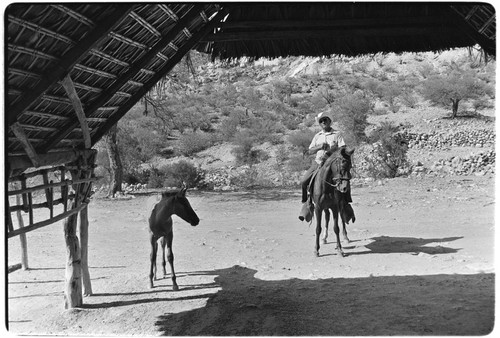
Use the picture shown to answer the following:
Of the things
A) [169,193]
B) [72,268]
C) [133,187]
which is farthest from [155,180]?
[72,268]

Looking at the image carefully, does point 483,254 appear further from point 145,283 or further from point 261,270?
point 145,283

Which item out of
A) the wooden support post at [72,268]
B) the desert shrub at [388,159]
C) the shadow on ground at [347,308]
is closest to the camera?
the shadow on ground at [347,308]

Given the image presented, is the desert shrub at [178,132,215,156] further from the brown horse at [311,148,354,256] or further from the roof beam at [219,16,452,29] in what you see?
the roof beam at [219,16,452,29]

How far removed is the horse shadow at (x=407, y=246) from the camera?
8406mm

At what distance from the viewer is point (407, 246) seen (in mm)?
8852

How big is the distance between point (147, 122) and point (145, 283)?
2095cm

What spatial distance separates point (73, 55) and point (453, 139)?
63.2 ft

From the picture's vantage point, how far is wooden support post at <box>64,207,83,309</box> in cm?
581

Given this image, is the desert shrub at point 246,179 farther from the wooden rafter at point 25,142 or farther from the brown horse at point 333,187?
the wooden rafter at point 25,142

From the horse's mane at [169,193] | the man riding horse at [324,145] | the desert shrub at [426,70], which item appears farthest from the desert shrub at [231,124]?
the horse's mane at [169,193]

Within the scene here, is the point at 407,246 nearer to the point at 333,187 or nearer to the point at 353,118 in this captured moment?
the point at 333,187

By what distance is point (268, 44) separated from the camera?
615 centimetres

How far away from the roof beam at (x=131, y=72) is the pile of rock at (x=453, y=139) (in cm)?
1710

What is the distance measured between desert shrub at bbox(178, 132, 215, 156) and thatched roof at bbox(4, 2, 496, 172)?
18.0 metres
